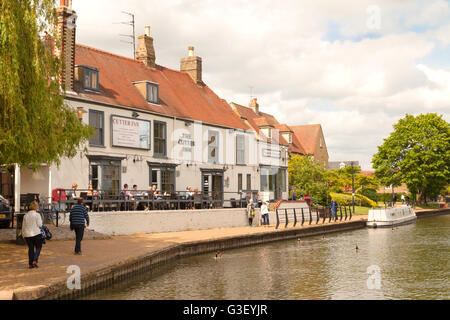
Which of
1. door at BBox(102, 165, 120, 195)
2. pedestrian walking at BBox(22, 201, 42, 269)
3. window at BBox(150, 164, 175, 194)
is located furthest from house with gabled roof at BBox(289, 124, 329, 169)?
pedestrian walking at BBox(22, 201, 42, 269)

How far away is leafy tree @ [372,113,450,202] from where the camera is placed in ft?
198

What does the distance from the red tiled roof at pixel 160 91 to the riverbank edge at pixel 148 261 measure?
10.0 metres

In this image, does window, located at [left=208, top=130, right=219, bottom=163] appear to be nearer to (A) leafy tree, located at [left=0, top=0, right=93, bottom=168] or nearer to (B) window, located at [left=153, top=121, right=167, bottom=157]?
(B) window, located at [left=153, top=121, right=167, bottom=157]

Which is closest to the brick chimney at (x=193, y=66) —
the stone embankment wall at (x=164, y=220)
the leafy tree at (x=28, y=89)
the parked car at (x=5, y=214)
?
the stone embankment wall at (x=164, y=220)

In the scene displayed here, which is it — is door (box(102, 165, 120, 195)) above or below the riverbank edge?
above

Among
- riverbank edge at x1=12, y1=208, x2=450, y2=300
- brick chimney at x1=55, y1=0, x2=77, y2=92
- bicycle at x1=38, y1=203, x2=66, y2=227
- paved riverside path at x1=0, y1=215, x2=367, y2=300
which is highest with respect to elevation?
brick chimney at x1=55, y1=0, x2=77, y2=92

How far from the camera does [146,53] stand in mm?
34406

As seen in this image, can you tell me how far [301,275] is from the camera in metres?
15.6

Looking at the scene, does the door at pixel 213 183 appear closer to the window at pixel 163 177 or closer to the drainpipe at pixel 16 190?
the window at pixel 163 177

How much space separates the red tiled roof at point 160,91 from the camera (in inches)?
1105

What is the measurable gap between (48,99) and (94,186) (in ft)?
42.6

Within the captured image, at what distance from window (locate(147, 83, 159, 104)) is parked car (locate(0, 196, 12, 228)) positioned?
13.1m
